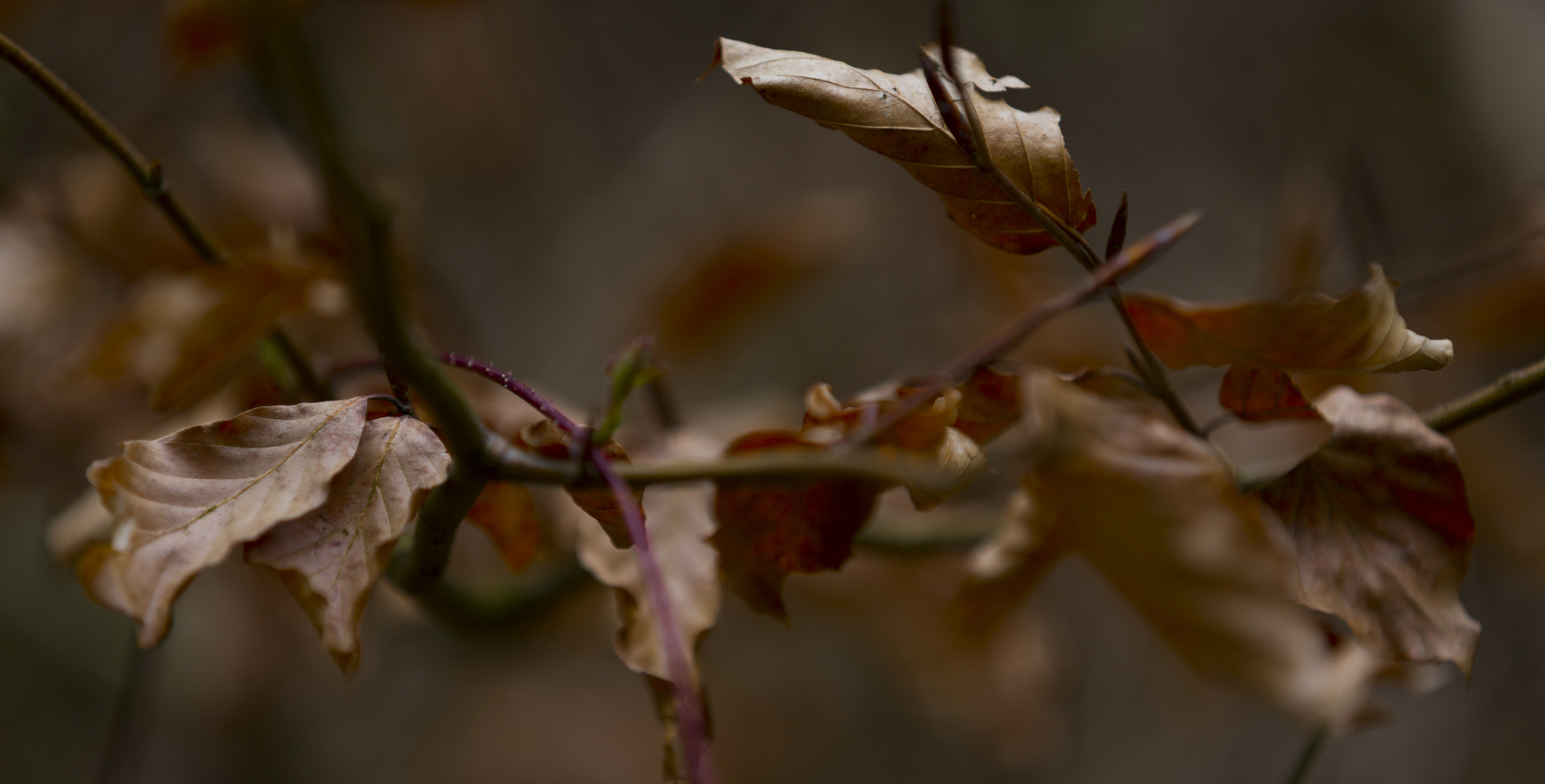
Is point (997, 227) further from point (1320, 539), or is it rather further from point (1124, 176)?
point (1124, 176)

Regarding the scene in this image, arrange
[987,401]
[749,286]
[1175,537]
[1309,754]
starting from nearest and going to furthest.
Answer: [1175,537] → [987,401] → [1309,754] → [749,286]

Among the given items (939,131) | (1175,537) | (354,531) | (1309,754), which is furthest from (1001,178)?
(1309,754)

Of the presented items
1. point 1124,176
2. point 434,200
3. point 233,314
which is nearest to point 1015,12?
point 1124,176

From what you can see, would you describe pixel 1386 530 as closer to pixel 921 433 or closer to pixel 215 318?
pixel 921 433

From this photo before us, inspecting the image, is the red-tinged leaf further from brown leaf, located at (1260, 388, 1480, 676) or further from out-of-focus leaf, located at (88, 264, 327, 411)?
out-of-focus leaf, located at (88, 264, 327, 411)

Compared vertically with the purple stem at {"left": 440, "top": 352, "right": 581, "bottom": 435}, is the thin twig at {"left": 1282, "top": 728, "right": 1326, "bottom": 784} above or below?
below

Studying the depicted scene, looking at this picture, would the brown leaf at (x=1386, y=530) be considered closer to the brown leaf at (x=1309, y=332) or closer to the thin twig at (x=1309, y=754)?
the brown leaf at (x=1309, y=332)

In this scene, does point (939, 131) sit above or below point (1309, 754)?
above

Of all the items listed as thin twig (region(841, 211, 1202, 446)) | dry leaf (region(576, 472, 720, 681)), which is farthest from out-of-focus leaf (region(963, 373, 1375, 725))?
dry leaf (region(576, 472, 720, 681))
